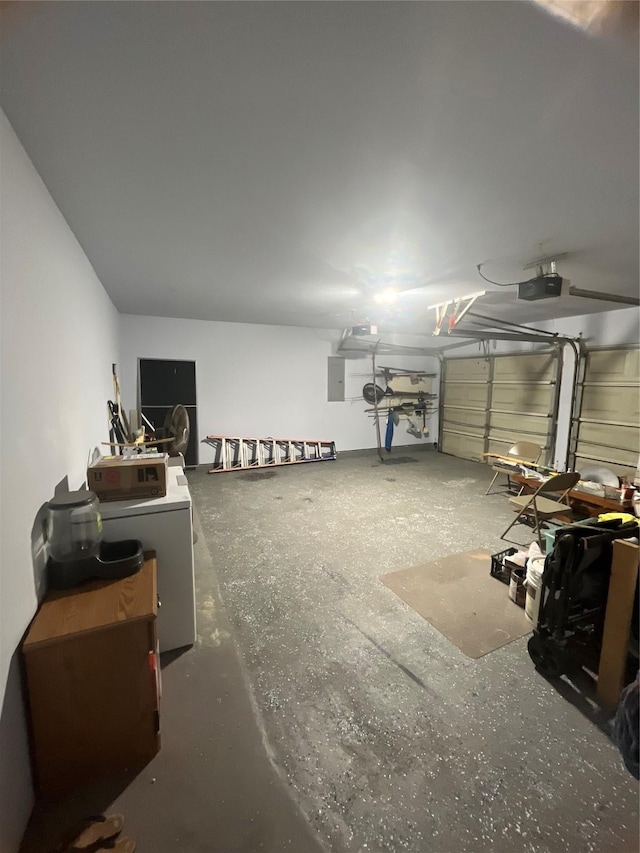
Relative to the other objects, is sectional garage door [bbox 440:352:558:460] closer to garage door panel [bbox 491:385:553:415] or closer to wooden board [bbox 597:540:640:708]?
garage door panel [bbox 491:385:553:415]

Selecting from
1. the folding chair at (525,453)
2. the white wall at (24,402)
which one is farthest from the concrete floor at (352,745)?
the folding chair at (525,453)

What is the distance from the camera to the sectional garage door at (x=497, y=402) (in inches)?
219

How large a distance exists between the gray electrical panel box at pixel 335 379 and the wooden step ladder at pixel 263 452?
0.89 metres

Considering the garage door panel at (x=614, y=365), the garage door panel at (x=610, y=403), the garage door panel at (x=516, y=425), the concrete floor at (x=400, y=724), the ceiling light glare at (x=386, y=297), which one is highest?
the ceiling light glare at (x=386, y=297)

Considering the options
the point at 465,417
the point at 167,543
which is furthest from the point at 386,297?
the point at 465,417

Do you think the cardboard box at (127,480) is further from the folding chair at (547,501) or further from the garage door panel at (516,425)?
the garage door panel at (516,425)

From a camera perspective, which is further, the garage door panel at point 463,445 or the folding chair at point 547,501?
the garage door panel at point 463,445

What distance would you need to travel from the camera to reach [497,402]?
632 cm

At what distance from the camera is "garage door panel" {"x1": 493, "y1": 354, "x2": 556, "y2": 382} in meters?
5.50

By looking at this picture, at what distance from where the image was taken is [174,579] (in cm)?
190

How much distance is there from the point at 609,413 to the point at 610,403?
134 mm

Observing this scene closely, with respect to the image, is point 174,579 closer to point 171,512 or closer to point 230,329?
point 171,512

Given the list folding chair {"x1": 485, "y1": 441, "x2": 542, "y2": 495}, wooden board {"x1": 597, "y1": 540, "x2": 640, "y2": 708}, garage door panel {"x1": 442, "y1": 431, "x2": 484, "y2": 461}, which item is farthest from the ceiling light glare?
garage door panel {"x1": 442, "y1": 431, "x2": 484, "y2": 461}

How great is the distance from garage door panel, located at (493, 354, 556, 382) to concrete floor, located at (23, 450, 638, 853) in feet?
15.6
